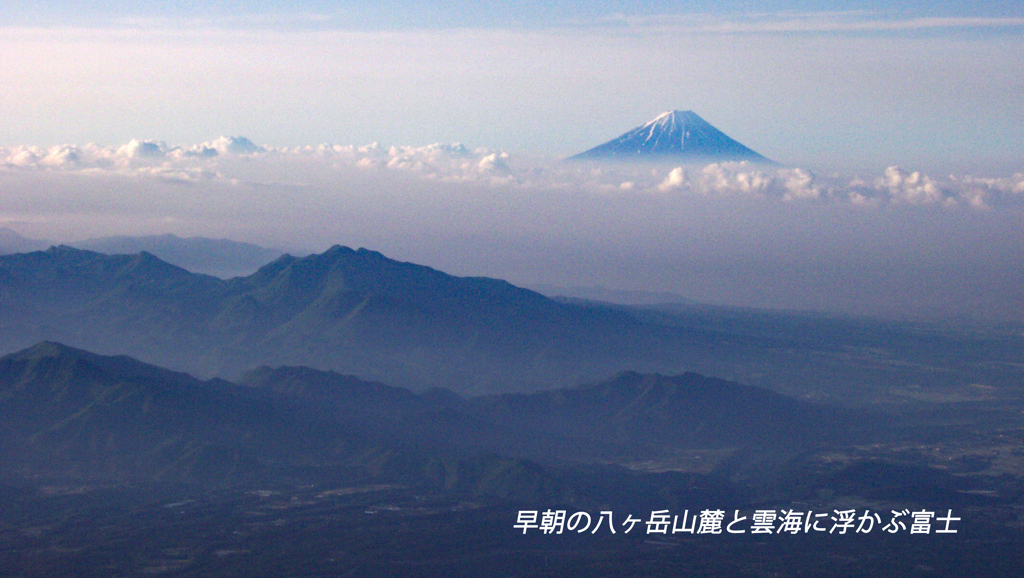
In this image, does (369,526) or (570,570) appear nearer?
(570,570)

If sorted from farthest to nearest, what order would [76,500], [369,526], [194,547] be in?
[76,500] < [369,526] < [194,547]

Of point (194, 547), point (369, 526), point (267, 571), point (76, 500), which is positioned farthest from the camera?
point (76, 500)

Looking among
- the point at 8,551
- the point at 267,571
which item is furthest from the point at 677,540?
the point at 8,551

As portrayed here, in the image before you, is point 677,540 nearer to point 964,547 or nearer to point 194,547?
point 964,547

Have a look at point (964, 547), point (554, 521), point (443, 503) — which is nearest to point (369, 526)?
point (443, 503)

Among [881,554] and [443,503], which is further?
[443,503]

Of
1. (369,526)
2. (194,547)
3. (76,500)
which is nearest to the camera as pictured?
(194,547)

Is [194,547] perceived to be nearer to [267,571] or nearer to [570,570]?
[267,571]

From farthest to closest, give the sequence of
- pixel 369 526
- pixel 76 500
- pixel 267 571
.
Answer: pixel 76 500 → pixel 369 526 → pixel 267 571

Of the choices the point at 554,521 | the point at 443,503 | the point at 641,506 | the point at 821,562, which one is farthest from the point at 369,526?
the point at 821,562
